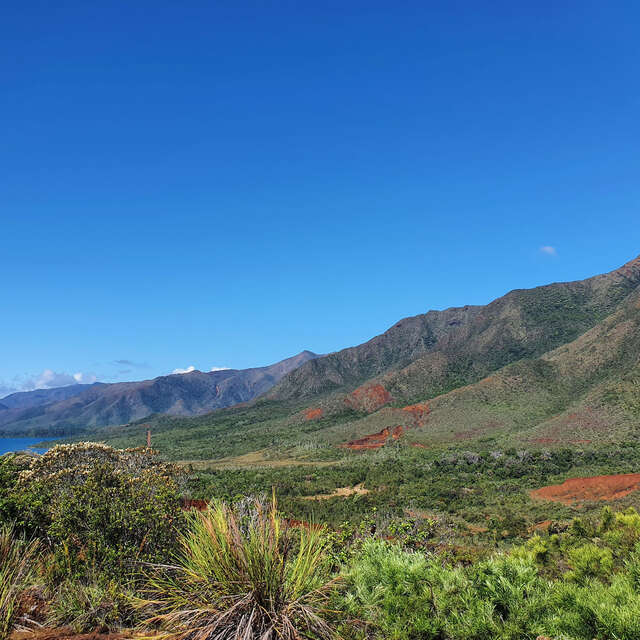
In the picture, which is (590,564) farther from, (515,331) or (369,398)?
(515,331)

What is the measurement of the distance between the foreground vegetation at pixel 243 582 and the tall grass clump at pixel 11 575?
0.02 meters

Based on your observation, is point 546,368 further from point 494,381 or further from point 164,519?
point 164,519

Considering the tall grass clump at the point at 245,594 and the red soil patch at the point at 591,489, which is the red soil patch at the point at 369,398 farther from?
the tall grass clump at the point at 245,594

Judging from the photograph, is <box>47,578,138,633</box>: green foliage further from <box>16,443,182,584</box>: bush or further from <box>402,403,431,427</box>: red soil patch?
<box>402,403,431,427</box>: red soil patch

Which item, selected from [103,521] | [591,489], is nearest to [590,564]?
[103,521]

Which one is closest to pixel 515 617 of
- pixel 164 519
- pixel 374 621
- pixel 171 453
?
pixel 374 621

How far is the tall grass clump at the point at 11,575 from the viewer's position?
13.5ft

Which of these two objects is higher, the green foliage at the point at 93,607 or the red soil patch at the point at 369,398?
the green foliage at the point at 93,607

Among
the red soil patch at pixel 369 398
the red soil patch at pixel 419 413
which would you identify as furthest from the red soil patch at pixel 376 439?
the red soil patch at pixel 369 398

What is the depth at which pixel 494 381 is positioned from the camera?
70125mm

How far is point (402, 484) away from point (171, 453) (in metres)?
58.2

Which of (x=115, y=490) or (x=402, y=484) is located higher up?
(x=115, y=490)

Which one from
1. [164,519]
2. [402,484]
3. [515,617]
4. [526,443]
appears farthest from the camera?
[526,443]

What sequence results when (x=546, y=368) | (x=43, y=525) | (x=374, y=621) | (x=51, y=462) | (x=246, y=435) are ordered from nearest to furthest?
1. (x=374, y=621)
2. (x=43, y=525)
3. (x=51, y=462)
4. (x=546, y=368)
5. (x=246, y=435)
